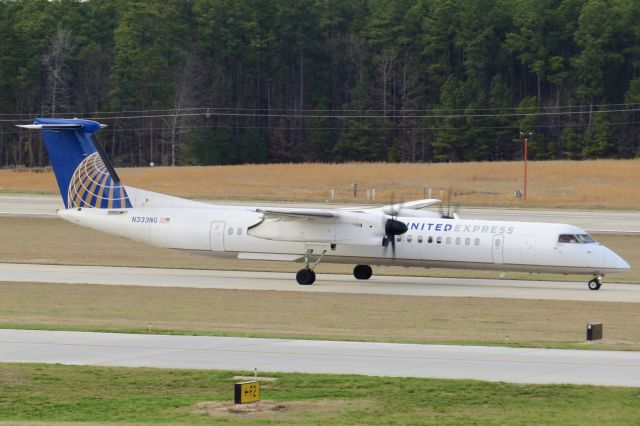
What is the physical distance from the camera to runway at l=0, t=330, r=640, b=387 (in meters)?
18.5

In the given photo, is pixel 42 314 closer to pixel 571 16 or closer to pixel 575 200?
pixel 575 200

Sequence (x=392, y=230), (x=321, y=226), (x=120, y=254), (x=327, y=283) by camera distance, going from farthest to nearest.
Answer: (x=120, y=254)
(x=327, y=283)
(x=321, y=226)
(x=392, y=230)

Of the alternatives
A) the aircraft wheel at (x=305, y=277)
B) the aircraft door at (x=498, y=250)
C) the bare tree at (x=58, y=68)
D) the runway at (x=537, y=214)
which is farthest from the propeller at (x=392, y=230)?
the bare tree at (x=58, y=68)

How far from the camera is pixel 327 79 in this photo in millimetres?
121375

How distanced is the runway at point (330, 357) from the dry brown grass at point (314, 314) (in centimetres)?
185

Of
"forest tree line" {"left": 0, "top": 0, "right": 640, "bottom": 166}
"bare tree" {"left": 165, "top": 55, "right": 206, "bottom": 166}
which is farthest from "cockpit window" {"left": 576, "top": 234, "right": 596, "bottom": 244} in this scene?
"bare tree" {"left": 165, "top": 55, "right": 206, "bottom": 166}

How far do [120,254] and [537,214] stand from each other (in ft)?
89.2

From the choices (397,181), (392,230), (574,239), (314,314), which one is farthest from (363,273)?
(397,181)

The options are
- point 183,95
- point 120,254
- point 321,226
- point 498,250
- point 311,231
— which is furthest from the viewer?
point 183,95

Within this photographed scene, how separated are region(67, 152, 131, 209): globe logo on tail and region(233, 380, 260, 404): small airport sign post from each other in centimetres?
2338

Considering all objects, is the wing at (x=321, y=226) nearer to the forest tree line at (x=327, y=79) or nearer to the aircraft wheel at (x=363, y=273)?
the aircraft wheel at (x=363, y=273)

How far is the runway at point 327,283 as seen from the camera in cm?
3434

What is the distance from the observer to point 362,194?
81500mm

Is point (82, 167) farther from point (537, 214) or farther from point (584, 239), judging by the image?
point (537, 214)
